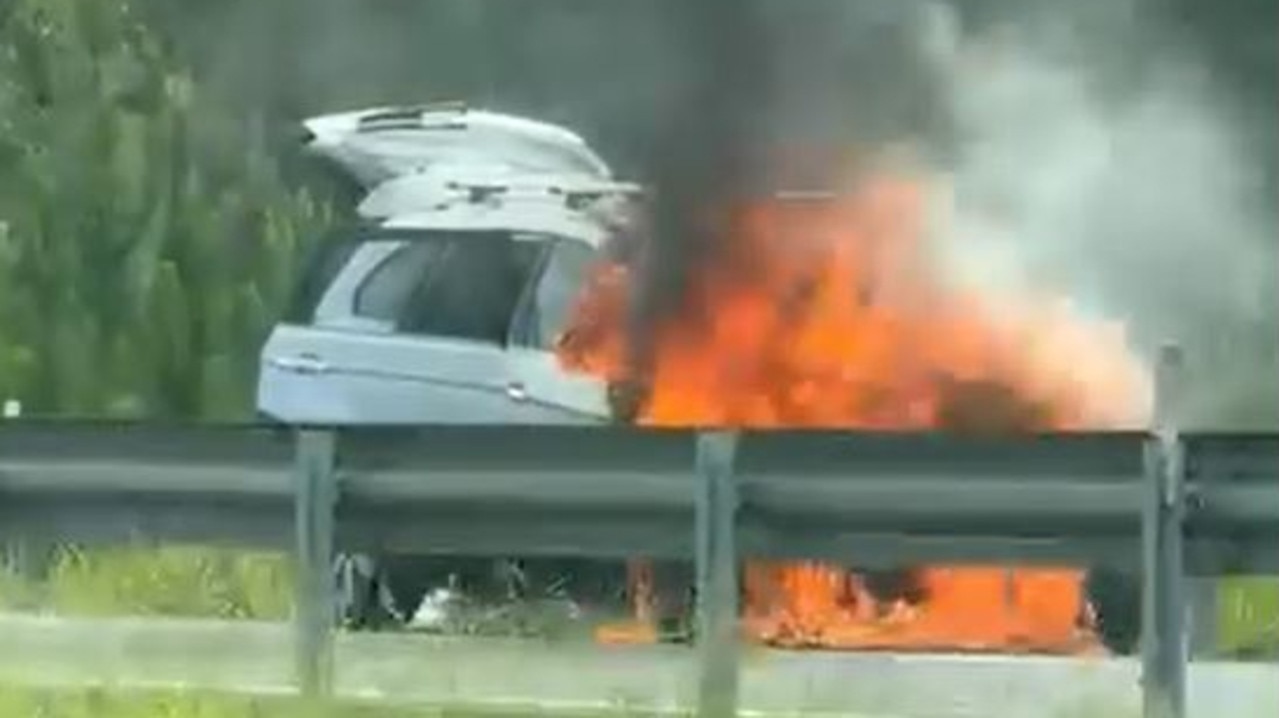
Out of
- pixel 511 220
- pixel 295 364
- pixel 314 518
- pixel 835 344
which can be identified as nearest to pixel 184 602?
pixel 314 518

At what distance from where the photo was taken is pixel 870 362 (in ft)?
24.9

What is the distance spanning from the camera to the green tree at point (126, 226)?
7.89 meters

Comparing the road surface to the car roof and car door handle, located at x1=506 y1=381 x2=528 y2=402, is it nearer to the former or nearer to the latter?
car door handle, located at x1=506 y1=381 x2=528 y2=402

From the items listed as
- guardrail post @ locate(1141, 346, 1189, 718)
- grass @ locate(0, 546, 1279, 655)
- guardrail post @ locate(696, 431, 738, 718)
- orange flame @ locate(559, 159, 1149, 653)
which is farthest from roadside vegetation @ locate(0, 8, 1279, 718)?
guardrail post @ locate(1141, 346, 1189, 718)

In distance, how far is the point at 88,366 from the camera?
26.4 ft

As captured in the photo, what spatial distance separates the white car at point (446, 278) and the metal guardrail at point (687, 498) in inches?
3.2

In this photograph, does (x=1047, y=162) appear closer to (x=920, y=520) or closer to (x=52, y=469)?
(x=920, y=520)

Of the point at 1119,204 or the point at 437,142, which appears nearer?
the point at 1119,204

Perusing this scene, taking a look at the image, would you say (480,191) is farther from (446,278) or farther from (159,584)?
(159,584)

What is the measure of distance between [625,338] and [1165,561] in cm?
125

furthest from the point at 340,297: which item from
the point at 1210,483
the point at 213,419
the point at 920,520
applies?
the point at 1210,483

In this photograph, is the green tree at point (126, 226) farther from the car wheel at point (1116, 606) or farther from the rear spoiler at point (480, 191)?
the car wheel at point (1116, 606)

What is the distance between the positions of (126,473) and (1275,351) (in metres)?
2.58

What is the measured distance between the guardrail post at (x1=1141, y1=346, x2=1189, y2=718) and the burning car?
97 mm
